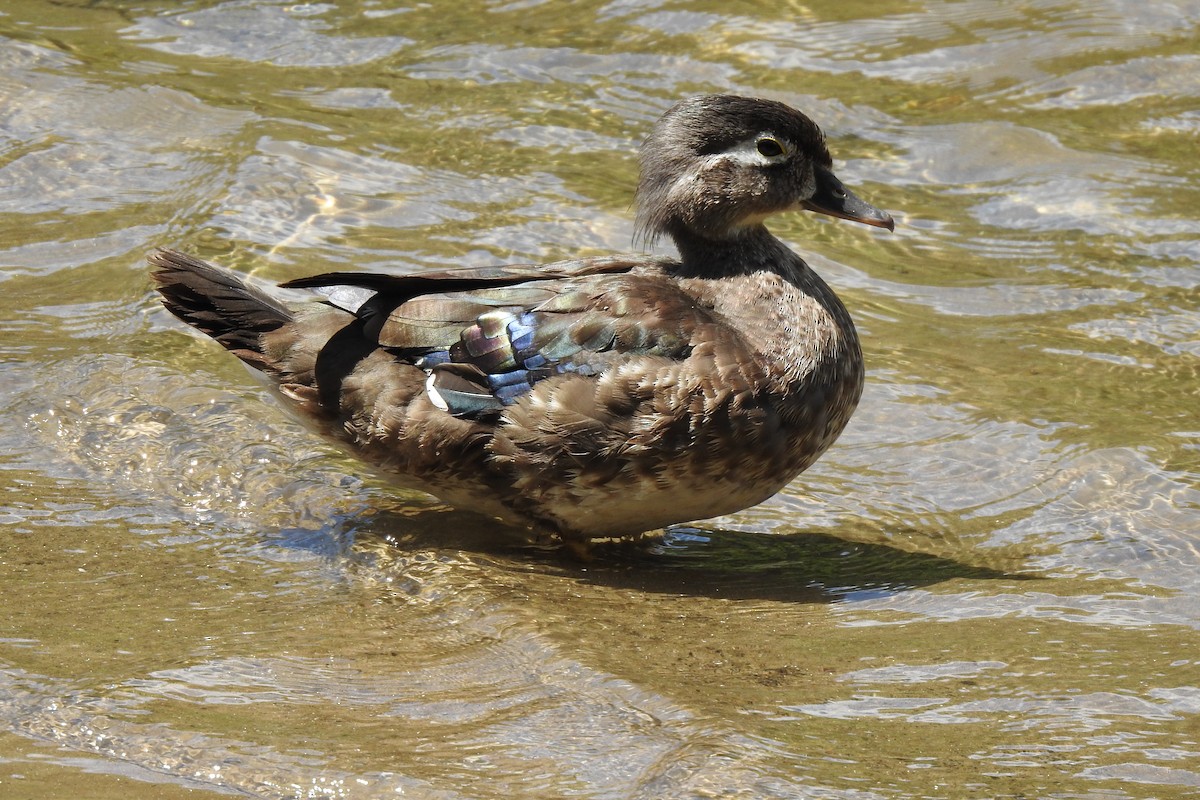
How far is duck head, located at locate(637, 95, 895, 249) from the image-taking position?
20.3ft

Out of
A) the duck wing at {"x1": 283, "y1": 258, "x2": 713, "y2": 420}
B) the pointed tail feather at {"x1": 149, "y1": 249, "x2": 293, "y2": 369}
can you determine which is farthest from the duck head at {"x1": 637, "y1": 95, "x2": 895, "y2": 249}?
the pointed tail feather at {"x1": 149, "y1": 249, "x2": 293, "y2": 369}

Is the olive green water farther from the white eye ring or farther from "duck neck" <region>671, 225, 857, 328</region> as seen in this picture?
the white eye ring

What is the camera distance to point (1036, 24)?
10.8 meters

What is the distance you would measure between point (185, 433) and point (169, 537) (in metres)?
0.89

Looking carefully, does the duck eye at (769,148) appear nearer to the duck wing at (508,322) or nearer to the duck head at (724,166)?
the duck head at (724,166)

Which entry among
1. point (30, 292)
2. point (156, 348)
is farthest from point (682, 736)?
point (30, 292)

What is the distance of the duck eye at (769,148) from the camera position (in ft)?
20.4

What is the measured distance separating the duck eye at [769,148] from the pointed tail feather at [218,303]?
2.07m

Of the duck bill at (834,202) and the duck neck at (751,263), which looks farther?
the duck bill at (834,202)

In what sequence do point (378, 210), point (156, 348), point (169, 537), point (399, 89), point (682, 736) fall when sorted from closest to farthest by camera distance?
1. point (682, 736)
2. point (169, 537)
3. point (156, 348)
4. point (378, 210)
5. point (399, 89)

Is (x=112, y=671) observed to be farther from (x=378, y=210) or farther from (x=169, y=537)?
(x=378, y=210)

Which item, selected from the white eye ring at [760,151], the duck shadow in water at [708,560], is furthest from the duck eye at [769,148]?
the duck shadow in water at [708,560]

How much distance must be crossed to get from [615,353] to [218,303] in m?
1.67

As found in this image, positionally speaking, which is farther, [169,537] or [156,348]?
[156,348]
